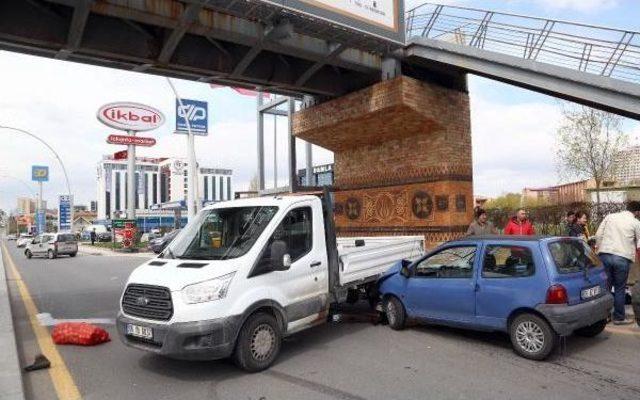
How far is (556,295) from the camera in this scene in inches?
237

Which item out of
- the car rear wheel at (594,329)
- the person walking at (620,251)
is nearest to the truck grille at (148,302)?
the car rear wheel at (594,329)

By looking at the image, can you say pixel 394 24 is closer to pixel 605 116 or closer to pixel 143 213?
pixel 605 116

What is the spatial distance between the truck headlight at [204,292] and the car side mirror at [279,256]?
2.37 feet

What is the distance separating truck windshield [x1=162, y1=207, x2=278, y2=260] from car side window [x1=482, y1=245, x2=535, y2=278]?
2.85 m

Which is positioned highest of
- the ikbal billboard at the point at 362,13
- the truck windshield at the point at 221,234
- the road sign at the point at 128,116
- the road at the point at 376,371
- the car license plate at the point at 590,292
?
the road sign at the point at 128,116

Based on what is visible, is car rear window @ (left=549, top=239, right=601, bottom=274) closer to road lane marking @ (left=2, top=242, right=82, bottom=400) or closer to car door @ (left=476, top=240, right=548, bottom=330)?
car door @ (left=476, top=240, right=548, bottom=330)

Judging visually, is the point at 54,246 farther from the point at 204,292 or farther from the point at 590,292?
the point at 590,292

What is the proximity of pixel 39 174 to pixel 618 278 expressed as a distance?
293 ft

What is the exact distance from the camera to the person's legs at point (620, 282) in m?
7.70

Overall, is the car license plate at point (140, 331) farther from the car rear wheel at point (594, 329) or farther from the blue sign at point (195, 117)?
the blue sign at point (195, 117)

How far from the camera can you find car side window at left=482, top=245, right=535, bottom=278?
6.41 meters

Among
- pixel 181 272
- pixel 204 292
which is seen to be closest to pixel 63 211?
pixel 181 272

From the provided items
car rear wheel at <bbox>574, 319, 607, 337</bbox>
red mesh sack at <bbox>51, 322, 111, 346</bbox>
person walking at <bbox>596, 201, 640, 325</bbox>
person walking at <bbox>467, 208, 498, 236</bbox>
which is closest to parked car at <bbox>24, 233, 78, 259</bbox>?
red mesh sack at <bbox>51, 322, 111, 346</bbox>

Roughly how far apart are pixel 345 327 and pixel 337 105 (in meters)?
7.01
